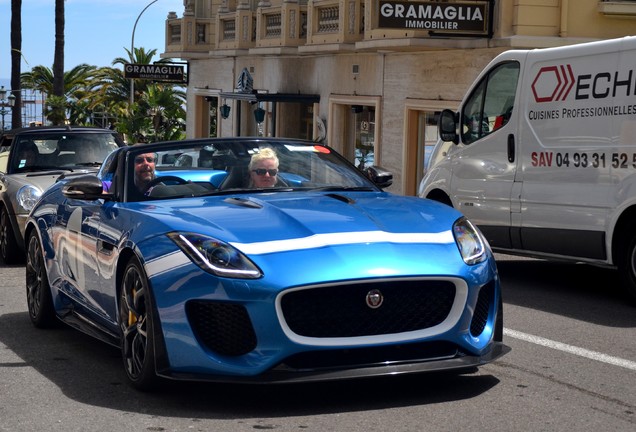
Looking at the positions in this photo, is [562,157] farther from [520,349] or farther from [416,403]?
[416,403]

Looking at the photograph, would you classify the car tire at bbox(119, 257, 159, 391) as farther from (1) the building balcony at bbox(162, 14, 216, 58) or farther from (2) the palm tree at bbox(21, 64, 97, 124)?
(2) the palm tree at bbox(21, 64, 97, 124)

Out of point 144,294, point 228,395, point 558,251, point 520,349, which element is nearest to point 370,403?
point 228,395

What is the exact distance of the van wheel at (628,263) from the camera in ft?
33.9

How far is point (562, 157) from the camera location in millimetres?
10992

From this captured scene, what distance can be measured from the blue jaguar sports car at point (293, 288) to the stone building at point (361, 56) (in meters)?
15.7

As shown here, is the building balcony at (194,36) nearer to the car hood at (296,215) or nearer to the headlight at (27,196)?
the headlight at (27,196)

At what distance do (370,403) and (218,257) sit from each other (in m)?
1.07

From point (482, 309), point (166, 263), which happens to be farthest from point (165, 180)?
point (482, 309)

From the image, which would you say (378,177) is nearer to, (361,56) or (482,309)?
(482,309)

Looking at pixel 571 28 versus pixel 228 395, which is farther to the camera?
pixel 571 28

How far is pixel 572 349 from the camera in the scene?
8.02m

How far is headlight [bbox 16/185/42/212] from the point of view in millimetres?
13820

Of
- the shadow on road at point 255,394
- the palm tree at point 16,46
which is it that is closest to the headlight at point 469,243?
the shadow on road at point 255,394

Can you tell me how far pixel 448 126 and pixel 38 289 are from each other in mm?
5318
